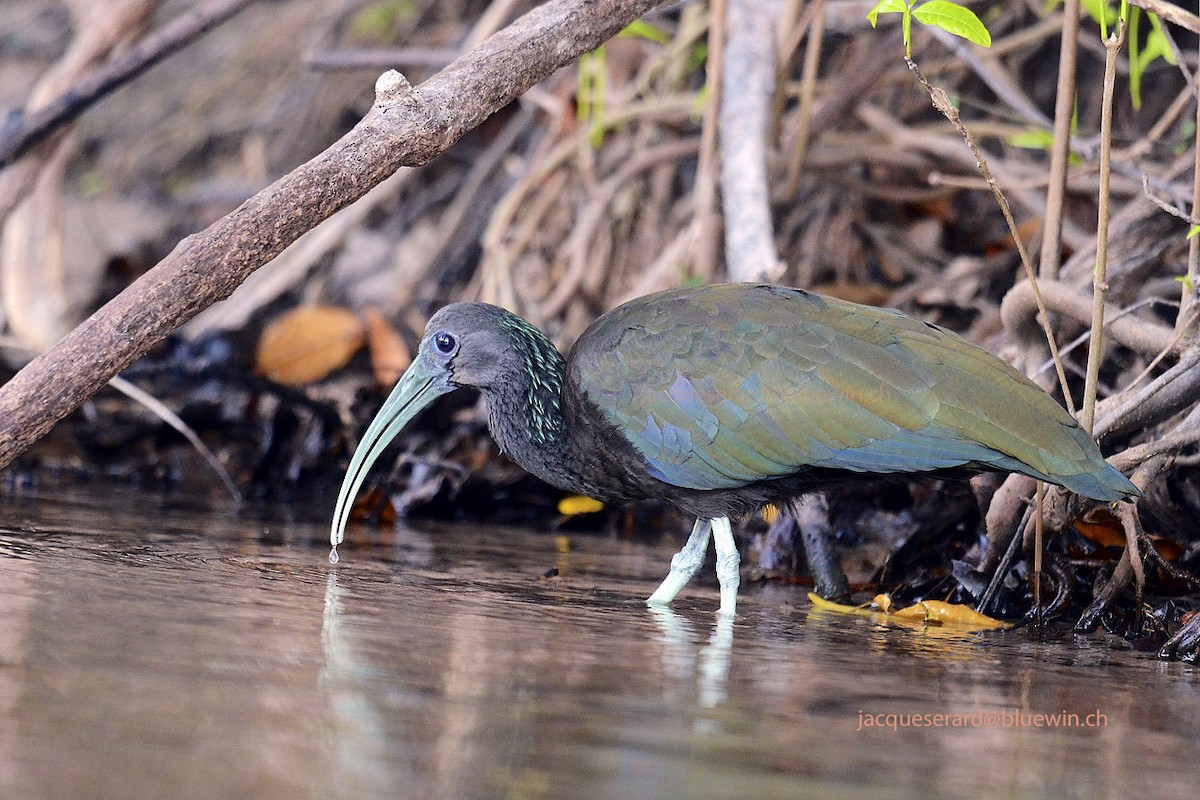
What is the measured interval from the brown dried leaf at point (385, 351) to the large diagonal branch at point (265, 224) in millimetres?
3216

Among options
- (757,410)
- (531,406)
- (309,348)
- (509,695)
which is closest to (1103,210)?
(757,410)

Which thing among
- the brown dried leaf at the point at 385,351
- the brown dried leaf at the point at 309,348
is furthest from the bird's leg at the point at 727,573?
the brown dried leaf at the point at 309,348

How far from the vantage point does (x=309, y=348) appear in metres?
7.02

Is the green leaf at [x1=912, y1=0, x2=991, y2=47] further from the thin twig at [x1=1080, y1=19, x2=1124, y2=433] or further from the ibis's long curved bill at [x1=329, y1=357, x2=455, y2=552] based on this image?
the ibis's long curved bill at [x1=329, y1=357, x2=455, y2=552]

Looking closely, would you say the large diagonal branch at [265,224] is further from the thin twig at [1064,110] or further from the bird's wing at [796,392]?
the thin twig at [1064,110]

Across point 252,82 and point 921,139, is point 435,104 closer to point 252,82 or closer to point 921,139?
point 921,139

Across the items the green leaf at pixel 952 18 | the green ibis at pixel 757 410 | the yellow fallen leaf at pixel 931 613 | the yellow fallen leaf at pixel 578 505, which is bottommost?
the yellow fallen leaf at pixel 931 613

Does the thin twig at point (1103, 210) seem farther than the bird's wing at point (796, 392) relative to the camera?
No

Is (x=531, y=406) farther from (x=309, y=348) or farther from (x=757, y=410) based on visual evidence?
(x=309, y=348)

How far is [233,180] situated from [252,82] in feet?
2.40

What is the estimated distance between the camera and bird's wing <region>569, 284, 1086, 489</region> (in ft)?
11.7

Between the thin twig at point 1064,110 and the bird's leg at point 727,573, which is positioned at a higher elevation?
the thin twig at point 1064,110

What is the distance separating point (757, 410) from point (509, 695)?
1.66 meters

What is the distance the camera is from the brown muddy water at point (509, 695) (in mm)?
1798
